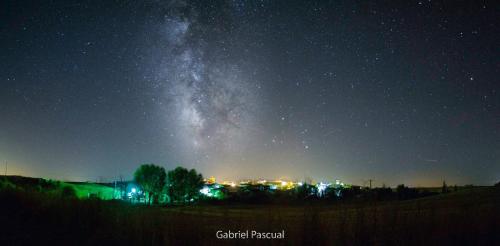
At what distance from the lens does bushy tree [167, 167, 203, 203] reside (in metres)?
58.1

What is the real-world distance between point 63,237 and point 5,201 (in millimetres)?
7177

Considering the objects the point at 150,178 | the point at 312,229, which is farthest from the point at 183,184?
the point at 312,229

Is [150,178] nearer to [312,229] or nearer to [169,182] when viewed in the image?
[169,182]

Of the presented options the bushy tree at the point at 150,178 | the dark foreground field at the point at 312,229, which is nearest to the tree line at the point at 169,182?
the bushy tree at the point at 150,178

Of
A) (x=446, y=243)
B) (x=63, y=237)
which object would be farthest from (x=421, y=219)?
(x=63, y=237)

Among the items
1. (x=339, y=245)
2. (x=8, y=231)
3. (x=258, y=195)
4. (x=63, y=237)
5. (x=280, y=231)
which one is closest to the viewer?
(x=339, y=245)

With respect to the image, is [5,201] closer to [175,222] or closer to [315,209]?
[175,222]

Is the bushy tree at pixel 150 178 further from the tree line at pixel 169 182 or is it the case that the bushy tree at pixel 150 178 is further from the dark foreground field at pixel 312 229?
the dark foreground field at pixel 312 229

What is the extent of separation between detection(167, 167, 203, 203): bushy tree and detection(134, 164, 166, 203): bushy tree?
1.21 m

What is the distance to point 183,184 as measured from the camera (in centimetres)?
5838

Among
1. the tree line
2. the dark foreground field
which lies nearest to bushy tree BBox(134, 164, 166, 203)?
the tree line

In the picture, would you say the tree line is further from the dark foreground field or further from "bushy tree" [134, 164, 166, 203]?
Answer: the dark foreground field

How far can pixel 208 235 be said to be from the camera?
29.8ft

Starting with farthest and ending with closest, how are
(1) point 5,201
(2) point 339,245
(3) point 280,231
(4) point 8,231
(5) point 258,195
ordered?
(5) point 258,195
(1) point 5,201
(4) point 8,231
(3) point 280,231
(2) point 339,245
